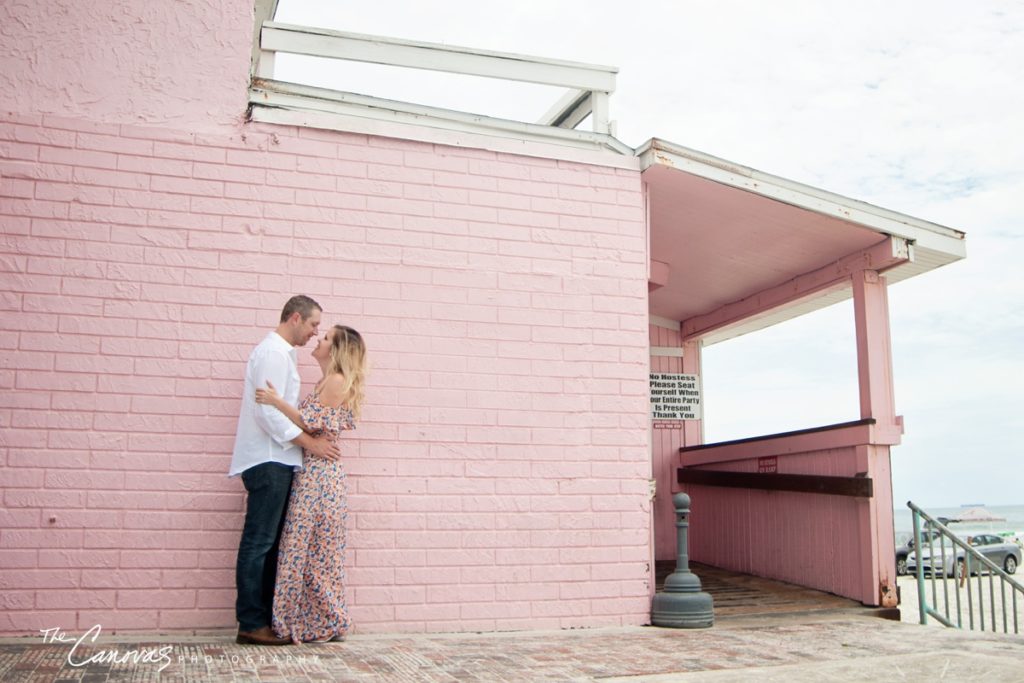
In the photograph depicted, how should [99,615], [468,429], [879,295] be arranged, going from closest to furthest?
[99,615] < [468,429] < [879,295]

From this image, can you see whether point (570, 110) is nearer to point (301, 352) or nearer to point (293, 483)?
point (301, 352)

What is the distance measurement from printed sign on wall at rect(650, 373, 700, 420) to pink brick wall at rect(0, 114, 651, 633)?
12.7 feet

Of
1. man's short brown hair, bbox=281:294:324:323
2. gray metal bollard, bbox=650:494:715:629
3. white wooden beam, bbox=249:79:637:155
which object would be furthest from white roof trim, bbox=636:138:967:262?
man's short brown hair, bbox=281:294:324:323

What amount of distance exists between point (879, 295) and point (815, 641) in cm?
303

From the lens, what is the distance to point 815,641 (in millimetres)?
5367

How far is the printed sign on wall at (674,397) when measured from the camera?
32.4 feet

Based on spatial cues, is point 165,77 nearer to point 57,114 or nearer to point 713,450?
point 57,114

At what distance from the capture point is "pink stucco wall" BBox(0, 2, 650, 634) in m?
4.95

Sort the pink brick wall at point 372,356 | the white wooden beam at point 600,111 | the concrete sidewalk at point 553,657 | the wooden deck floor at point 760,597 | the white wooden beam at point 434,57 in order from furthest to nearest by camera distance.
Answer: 1. the wooden deck floor at point 760,597
2. the white wooden beam at point 600,111
3. the white wooden beam at point 434,57
4. the pink brick wall at point 372,356
5. the concrete sidewalk at point 553,657

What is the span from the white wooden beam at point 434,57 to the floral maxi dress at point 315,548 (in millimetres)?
2325

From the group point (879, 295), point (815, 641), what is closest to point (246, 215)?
point (815, 641)

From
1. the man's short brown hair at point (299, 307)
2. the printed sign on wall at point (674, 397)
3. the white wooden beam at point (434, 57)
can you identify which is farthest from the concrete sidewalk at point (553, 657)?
the printed sign on wall at point (674, 397)

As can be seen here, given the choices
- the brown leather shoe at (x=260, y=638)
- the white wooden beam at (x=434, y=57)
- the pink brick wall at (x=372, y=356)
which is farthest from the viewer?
the white wooden beam at (x=434, y=57)

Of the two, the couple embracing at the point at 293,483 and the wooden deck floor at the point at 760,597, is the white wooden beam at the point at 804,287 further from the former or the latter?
the couple embracing at the point at 293,483
